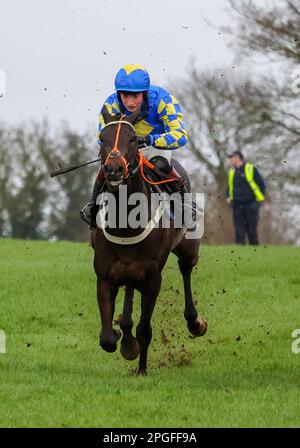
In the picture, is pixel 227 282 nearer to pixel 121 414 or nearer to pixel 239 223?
pixel 239 223

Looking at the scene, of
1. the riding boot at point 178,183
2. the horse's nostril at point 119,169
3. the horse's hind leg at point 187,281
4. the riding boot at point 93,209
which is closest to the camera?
the horse's nostril at point 119,169

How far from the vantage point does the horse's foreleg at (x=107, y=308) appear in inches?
389

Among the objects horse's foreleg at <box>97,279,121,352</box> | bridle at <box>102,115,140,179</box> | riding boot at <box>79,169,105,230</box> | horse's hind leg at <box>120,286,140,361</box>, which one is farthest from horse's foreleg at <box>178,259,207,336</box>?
bridle at <box>102,115,140,179</box>

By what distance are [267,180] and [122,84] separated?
31.5m

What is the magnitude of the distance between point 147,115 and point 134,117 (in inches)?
16.2

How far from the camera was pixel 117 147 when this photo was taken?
9.00 metres

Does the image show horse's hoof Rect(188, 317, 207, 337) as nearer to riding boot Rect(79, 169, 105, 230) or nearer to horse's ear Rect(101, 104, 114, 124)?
riding boot Rect(79, 169, 105, 230)

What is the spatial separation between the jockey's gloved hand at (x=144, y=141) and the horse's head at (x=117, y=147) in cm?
22

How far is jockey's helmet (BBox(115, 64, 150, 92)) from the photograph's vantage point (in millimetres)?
9875

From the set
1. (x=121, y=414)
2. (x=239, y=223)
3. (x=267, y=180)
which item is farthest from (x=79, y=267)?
(x=267, y=180)

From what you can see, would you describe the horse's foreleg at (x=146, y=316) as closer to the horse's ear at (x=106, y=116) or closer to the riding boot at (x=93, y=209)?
the riding boot at (x=93, y=209)

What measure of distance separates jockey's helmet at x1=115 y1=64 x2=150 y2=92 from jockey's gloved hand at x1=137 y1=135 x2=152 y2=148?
1.59 ft

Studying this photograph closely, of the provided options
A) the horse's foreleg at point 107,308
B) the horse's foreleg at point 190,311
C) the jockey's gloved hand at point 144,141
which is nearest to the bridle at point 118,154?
the jockey's gloved hand at point 144,141
